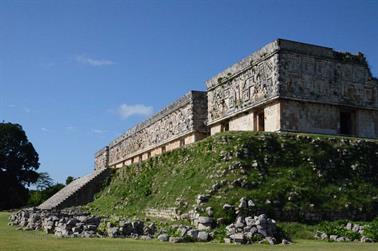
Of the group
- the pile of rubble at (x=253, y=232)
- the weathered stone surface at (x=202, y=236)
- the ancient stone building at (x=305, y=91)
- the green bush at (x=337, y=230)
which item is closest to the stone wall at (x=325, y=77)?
→ the ancient stone building at (x=305, y=91)

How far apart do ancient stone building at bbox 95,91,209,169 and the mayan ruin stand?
4.16m

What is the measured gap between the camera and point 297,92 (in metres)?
23.6

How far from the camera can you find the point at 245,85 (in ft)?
85.8

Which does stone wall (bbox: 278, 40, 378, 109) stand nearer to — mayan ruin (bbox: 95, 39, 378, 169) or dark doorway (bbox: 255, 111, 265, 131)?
mayan ruin (bbox: 95, 39, 378, 169)

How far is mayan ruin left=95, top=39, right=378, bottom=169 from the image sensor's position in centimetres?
2356

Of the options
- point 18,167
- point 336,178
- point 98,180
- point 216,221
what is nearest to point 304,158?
point 336,178

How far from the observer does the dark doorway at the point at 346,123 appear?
25484 mm

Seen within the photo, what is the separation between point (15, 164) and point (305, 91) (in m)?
39.4

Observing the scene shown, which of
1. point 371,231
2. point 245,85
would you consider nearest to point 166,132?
point 245,85

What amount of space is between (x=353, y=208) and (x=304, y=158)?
9.68ft

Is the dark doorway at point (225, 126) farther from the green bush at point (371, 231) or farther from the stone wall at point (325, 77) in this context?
Answer: the green bush at point (371, 231)

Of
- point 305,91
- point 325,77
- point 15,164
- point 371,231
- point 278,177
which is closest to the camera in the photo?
point 371,231

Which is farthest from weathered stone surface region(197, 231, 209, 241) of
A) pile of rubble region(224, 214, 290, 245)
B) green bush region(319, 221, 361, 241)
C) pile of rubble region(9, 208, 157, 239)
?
green bush region(319, 221, 361, 241)

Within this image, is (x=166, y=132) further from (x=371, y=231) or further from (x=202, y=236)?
(x=202, y=236)
